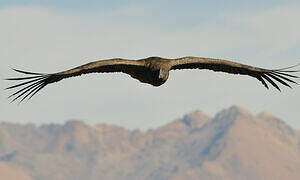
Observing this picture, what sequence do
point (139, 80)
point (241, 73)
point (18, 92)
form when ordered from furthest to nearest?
point (241, 73), point (139, 80), point (18, 92)

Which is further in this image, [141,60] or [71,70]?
[141,60]

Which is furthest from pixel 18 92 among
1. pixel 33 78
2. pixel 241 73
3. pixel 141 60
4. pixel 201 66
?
pixel 241 73

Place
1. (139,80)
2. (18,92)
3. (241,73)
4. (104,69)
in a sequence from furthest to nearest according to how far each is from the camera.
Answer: (241,73)
(139,80)
(104,69)
(18,92)

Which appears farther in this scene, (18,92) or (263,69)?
(263,69)

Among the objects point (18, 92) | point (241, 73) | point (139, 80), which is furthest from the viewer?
point (241, 73)

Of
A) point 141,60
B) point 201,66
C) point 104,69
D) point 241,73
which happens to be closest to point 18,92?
point 104,69

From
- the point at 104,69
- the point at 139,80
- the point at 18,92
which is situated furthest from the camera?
the point at 139,80

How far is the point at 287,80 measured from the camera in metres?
25.2

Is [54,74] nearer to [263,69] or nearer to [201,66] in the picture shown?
[201,66]

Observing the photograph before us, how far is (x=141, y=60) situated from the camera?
23.3 m

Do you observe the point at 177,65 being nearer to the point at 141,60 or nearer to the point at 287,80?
the point at 141,60

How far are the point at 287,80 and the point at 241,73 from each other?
1.85 m

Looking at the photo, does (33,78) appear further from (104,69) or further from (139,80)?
(139,80)

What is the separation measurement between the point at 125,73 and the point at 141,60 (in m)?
0.81
